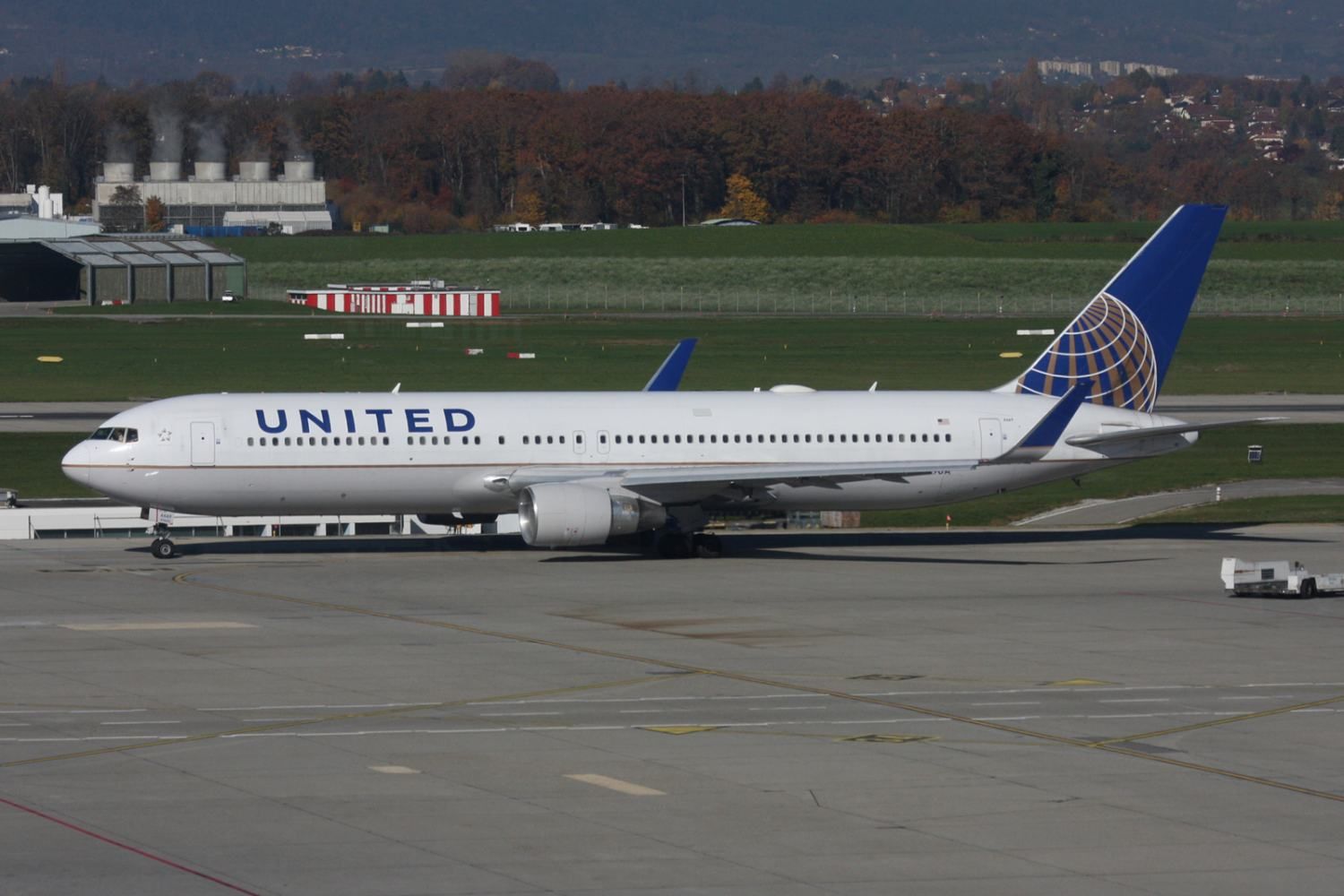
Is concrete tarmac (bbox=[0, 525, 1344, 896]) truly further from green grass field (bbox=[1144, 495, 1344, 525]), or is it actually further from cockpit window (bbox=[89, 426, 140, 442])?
green grass field (bbox=[1144, 495, 1344, 525])

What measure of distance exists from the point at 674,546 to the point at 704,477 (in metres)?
2.83

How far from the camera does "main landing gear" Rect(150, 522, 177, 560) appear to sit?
49844 mm

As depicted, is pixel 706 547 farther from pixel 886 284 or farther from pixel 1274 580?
pixel 886 284

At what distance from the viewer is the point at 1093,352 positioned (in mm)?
55094

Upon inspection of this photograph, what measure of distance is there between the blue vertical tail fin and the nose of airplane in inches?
989

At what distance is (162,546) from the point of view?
49938 mm

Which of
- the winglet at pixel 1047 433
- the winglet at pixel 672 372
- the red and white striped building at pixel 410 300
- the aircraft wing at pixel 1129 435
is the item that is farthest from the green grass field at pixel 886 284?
the winglet at pixel 1047 433

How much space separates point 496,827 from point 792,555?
29.0 metres

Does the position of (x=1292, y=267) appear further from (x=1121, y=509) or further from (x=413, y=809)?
(x=413, y=809)

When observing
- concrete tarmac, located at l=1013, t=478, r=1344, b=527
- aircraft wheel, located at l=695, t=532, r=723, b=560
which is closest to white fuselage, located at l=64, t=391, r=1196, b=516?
aircraft wheel, located at l=695, t=532, r=723, b=560

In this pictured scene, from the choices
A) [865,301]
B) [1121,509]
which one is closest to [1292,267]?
[865,301]

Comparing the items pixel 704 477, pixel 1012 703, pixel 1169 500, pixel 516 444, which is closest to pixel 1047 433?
pixel 704 477

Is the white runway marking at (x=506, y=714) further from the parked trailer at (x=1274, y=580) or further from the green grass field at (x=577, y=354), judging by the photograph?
the green grass field at (x=577, y=354)

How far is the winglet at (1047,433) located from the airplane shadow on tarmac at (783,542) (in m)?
2.90
